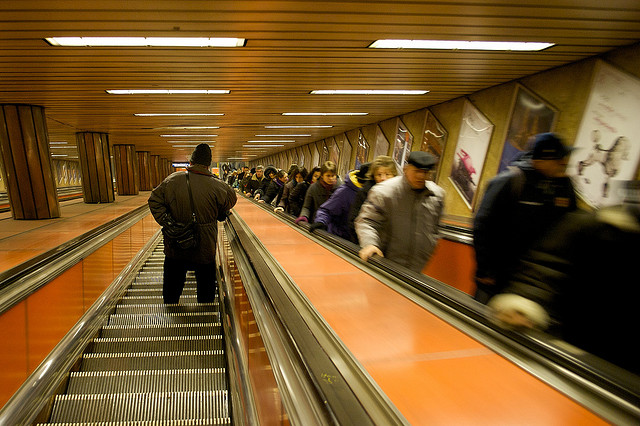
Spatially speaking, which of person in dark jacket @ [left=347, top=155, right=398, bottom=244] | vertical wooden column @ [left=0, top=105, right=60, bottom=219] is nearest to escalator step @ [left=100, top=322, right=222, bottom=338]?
person in dark jacket @ [left=347, top=155, right=398, bottom=244]

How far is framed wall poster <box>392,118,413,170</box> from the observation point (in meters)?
10.1

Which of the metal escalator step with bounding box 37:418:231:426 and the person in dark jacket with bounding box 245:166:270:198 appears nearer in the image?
the metal escalator step with bounding box 37:418:231:426

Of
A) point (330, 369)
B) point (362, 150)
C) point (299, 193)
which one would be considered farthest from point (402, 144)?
point (330, 369)

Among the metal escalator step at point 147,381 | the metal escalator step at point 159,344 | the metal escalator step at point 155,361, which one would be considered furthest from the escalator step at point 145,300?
the metal escalator step at point 147,381

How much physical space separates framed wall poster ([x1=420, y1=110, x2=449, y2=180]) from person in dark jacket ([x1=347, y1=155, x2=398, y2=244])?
5.32 metres

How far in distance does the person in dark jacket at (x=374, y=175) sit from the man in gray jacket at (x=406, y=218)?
866 millimetres

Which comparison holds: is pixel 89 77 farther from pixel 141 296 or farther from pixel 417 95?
pixel 417 95

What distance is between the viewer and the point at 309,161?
19156mm

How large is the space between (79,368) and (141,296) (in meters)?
2.31

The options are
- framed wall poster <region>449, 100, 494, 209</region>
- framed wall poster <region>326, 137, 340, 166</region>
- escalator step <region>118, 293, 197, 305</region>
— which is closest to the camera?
escalator step <region>118, 293, 197, 305</region>

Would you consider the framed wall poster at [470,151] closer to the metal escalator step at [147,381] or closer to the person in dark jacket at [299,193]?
the person in dark jacket at [299,193]

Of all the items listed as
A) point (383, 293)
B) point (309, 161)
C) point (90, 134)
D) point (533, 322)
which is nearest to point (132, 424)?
point (383, 293)

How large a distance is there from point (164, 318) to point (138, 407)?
1.70 m

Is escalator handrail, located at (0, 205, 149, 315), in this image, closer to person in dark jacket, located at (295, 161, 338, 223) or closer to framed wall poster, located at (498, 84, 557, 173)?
person in dark jacket, located at (295, 161, 338, 223)
